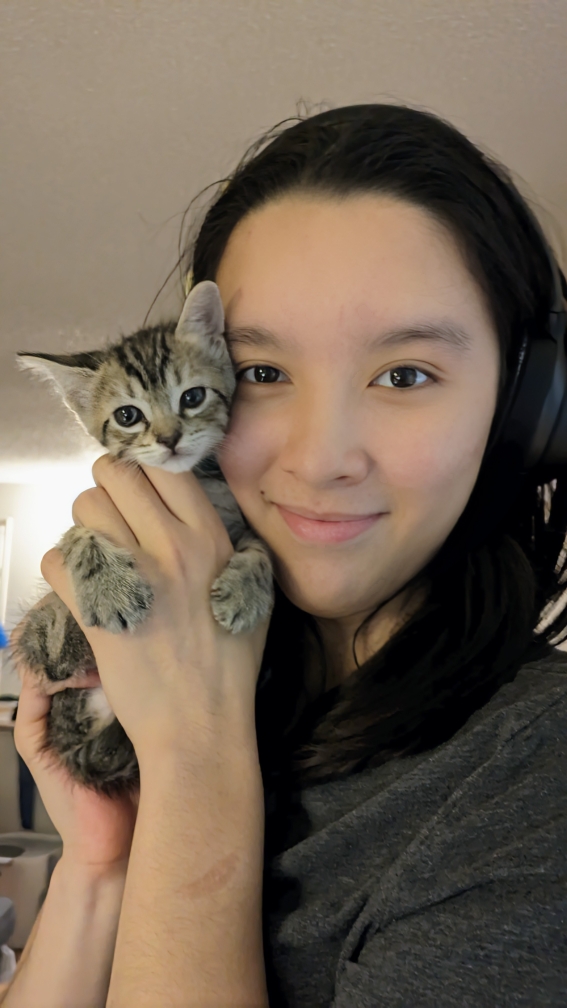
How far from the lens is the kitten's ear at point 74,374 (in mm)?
1068

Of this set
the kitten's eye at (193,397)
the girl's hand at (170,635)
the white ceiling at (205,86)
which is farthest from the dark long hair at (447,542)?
the white ceiling at (205,86)

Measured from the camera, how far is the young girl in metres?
0.59

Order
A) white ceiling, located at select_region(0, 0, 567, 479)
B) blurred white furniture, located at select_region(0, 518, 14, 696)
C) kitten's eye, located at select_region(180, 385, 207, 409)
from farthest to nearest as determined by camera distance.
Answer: blurred white furniture, located at select_region(0, 518, 14, 696)
white ceiling, located at select_region(0, 0, 567, 479)
kitten's eye, located at select_region(180, 385, 207, 409)

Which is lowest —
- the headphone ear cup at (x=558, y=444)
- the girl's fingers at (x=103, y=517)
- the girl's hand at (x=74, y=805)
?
the girl's hand at (x=74, y=805)

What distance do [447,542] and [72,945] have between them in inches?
30.7

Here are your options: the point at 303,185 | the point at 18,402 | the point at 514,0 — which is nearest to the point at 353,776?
the point at 303,185

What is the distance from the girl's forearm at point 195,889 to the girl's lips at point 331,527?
279 millimetres

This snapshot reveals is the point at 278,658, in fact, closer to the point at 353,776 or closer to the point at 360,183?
the point at 353,776

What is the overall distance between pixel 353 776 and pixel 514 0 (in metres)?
1.61

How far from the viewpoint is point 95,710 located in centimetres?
98

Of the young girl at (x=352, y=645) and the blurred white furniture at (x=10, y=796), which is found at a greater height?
the young girl at (x=352, y=645)

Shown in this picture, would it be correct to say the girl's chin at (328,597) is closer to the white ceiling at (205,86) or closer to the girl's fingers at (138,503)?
the girl's fingers at (138,503)

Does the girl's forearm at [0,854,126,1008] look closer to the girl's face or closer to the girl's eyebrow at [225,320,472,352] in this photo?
the girl's face

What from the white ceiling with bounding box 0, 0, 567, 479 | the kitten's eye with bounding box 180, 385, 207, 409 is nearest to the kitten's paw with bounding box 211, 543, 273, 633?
the kitten's eye with bounding box 180, 385, 207, 409
